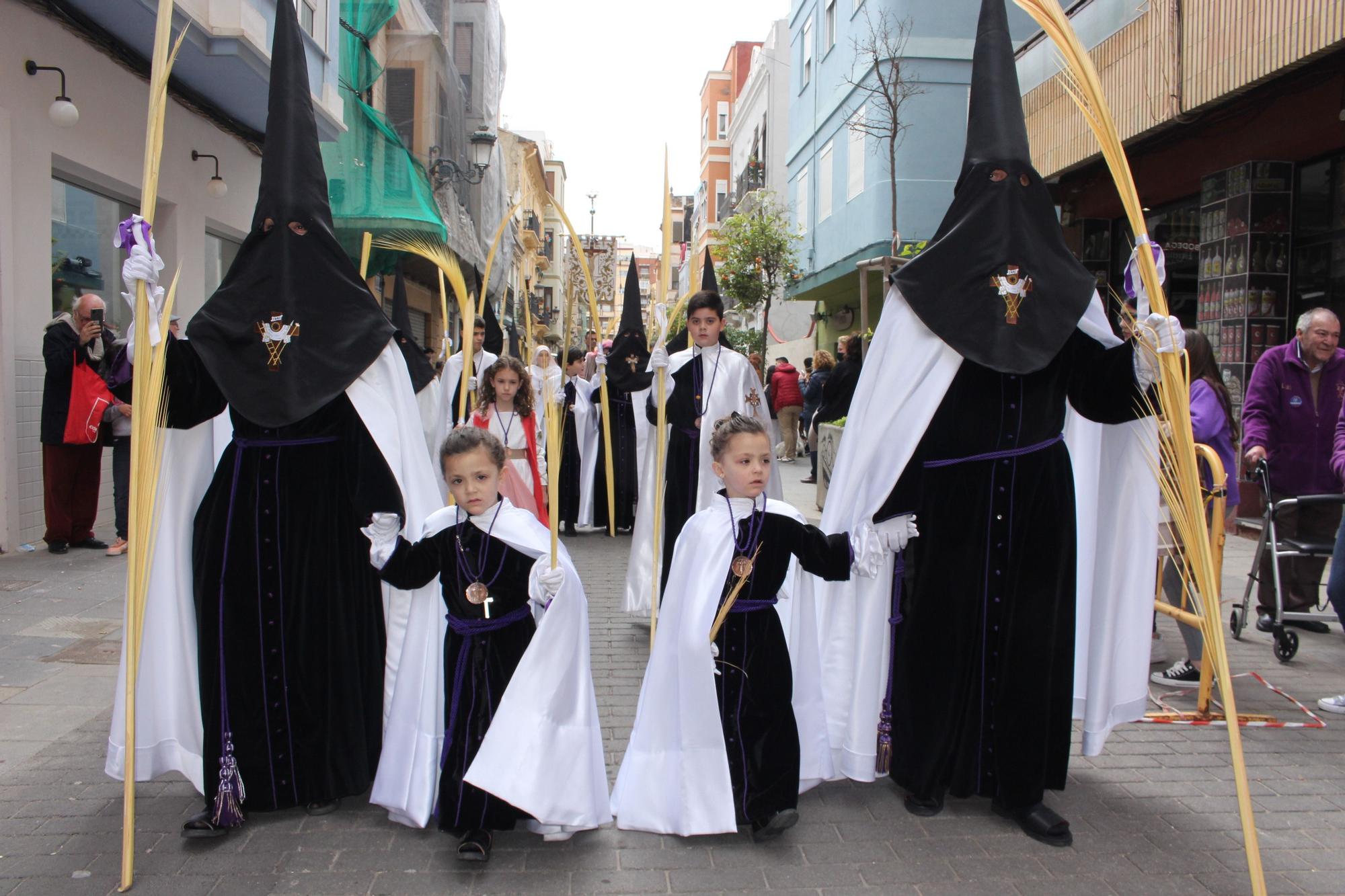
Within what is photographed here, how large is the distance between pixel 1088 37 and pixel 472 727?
471 inches

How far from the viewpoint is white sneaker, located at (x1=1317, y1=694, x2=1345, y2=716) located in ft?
16.3

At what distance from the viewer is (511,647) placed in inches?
138

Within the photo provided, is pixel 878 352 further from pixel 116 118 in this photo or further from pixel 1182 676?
pixel 116 118

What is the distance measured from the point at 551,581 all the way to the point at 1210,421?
4.29 m

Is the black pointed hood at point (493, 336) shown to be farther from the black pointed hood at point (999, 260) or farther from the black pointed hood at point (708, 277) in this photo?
the black pointed hood at point (999, 260)

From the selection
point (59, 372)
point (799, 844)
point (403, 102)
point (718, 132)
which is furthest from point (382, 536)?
point (718, 132)

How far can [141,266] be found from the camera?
10.4 feet

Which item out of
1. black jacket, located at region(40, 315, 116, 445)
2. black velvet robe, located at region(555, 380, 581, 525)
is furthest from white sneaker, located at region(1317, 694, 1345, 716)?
black jacket, located at region(40, 315, 116, 445)

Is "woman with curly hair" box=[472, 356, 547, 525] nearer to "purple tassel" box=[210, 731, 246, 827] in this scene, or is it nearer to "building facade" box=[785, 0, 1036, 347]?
"purple tassel" box=[210, 731, 246, 827]

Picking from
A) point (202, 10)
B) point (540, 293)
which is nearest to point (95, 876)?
point (202, 10)

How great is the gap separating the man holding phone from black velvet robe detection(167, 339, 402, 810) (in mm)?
5150

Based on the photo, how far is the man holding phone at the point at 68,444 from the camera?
7805mm

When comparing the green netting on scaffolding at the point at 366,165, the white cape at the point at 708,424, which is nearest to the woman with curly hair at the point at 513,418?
the white cape at the point at 708,424

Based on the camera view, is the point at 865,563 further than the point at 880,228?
No
